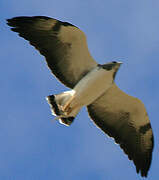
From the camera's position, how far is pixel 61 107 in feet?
48.7

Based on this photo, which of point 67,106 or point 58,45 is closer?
point 67,106

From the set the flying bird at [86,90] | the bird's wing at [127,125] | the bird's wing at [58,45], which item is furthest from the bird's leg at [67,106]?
the bird's wing at [127,125]

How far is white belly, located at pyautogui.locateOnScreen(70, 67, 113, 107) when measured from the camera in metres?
14.7

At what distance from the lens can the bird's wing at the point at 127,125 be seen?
1559cm

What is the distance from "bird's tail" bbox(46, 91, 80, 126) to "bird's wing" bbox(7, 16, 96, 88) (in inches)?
18.9

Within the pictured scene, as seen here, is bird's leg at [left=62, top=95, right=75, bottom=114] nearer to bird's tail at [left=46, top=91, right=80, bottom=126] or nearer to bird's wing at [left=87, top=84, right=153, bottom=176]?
bird's tail at [left=46, top=91, right=80, bottom=126]

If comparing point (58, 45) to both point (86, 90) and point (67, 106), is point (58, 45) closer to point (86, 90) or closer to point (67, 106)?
point (86, 90)

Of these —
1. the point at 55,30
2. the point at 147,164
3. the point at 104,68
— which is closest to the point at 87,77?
the point at 104,68

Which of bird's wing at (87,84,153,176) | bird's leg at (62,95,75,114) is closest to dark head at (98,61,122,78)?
bird's wing at (87,84,153,176)

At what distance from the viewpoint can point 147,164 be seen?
1563 cm

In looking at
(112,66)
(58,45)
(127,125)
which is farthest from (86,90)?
(127,125)

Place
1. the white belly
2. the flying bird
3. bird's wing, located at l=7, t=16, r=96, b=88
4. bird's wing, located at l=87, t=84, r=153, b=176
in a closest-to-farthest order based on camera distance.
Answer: the white belly → the flying bird → bird's wing, located at l=7, t=16, r=96, b=88 → bird's wing, located at l=87, t=84, r=153, b=176

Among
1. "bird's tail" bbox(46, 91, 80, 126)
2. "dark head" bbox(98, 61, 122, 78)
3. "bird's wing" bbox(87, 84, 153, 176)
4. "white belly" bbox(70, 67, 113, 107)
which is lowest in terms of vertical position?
"bird's wing" bbox(87, 84, 153, 176)

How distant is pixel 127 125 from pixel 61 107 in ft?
6.56
